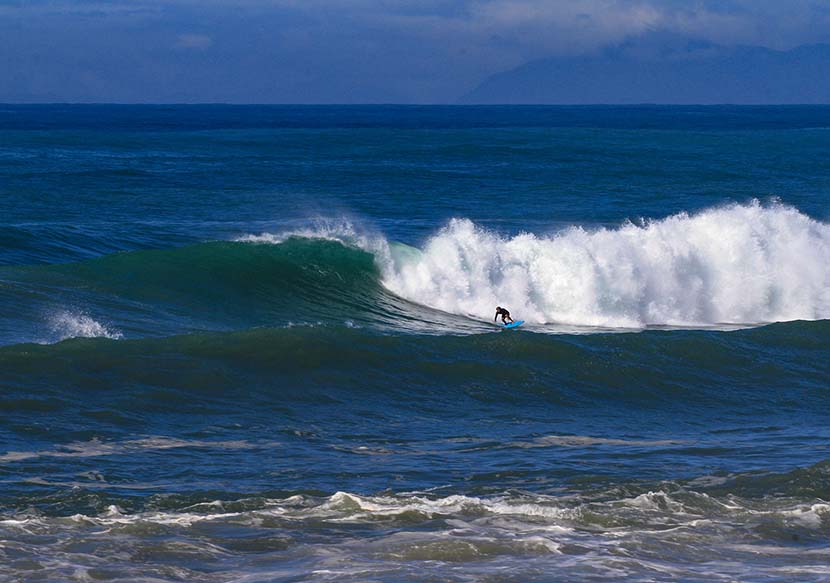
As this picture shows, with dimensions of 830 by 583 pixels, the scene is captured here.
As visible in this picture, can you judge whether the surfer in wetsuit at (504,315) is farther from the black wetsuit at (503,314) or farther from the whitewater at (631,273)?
the whitewater at (631,273)

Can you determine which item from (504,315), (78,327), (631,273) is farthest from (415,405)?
(631,273)

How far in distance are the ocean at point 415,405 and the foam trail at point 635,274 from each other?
70mm

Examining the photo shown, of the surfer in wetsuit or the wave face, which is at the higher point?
the wave face

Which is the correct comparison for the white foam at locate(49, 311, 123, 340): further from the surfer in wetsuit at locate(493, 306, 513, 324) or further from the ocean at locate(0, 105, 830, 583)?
the surfer in wetsuit at locate(493, 306, 513, 324)

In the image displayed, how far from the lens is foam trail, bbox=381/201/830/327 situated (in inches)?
998

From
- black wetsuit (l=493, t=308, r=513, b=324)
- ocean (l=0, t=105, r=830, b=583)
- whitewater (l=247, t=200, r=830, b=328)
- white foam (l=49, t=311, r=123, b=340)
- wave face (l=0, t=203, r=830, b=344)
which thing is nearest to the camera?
ocean (l=0, t=105, r=830, b=583)

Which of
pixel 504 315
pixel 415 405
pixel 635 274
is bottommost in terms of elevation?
pixel 415 405

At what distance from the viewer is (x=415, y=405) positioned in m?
15.7

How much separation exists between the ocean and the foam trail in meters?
0.07

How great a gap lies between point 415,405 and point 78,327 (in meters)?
6.45

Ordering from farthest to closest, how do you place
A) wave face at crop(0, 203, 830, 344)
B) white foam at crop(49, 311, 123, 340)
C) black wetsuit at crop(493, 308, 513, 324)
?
1. wave face at crop(0, 203, 830, 344)
2. black wetsuit at crop(493, 308, 513, 324)
3. white foam at crop(49, 311, 123, 340)

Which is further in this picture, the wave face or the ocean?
the wave face

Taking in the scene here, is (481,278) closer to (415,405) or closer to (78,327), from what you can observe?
(78,327)

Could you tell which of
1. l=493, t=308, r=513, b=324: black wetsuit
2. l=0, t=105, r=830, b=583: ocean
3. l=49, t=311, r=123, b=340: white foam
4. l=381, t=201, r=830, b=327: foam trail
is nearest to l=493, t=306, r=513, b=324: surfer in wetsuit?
l=493, t=308, r=513, b=324: black wetsuit
